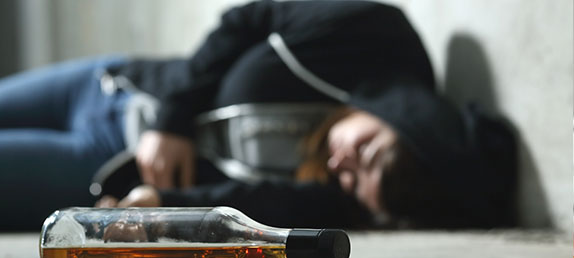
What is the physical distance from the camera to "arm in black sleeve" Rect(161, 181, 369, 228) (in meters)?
1.24

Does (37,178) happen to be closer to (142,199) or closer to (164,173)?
(164,173)

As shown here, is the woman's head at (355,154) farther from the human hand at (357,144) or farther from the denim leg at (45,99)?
the denim leg at (45,99)

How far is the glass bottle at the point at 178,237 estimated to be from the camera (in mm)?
509

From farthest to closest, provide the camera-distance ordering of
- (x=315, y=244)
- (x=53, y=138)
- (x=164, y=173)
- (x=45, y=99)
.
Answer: (x=45, y=99)
(x=53, y=138)
(x=164, y=173)
(x=315, y=244)

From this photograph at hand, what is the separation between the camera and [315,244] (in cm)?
50

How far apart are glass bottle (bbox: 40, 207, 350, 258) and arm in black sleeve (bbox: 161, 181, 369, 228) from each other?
0.62 metres

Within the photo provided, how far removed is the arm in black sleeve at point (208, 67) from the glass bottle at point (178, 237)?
34.5 inches

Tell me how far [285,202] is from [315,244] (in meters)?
0.79

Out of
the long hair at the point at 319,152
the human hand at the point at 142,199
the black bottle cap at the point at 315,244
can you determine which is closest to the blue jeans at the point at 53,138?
the human hand at the point at 142,199

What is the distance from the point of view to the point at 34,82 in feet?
5.73

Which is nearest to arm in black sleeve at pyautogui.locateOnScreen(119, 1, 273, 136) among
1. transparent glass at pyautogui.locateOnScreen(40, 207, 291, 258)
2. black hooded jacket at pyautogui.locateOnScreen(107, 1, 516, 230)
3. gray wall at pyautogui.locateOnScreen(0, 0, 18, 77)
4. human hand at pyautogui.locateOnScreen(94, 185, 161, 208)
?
black hooded jacket at pyautogui.locateOnScreen(107, 1, 516, 230)

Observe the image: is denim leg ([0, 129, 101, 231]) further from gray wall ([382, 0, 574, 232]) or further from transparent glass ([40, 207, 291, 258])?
transparent glass ([40, 207, 291, 258])

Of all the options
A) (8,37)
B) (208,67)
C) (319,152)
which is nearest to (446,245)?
(319,152)

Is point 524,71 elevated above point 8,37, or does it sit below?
below
